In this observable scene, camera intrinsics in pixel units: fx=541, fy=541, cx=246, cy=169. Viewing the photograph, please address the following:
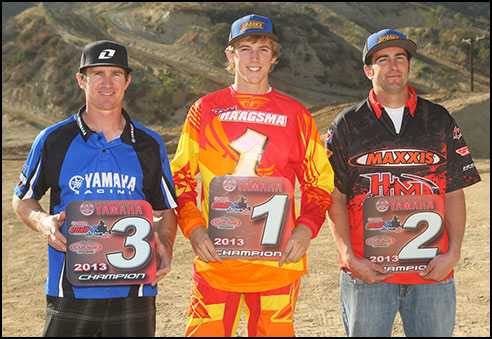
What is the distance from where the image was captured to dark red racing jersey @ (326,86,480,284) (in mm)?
4090

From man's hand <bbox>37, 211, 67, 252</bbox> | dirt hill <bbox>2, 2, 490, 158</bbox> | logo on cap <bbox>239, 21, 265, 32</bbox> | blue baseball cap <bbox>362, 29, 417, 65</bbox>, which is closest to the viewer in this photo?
man's hand <bbox>37, 211, 67, 252</bbox>

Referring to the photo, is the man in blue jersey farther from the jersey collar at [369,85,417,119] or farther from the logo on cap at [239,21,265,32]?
the jersey collar at [369,85,417,119]

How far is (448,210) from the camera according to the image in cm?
429

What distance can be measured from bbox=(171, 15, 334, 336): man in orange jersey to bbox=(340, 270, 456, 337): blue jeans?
506mm

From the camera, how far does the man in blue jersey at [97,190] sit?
12.3 feet

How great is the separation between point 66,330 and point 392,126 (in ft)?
9.26

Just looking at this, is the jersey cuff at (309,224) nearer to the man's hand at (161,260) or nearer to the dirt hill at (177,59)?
the man's hand at (161,260)

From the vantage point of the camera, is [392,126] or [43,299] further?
[43,299]

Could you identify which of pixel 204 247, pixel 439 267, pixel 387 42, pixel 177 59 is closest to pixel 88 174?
pixel 204 247

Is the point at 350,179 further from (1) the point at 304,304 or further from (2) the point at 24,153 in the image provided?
(2) the point at 24,153

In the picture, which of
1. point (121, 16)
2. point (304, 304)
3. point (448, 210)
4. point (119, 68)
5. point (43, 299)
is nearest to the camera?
point (119, 68)

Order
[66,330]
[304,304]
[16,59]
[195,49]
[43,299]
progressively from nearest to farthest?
1. [66,330]
2. [304,304]
3. [43,299]
4. [16,59]
5. [195,49]

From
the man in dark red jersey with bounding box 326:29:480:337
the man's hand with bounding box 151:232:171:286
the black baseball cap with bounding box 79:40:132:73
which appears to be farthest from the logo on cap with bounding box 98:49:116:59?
the man in dark red jersey with bounding box 326:29:480:337

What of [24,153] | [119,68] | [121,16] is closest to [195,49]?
[121,16]
